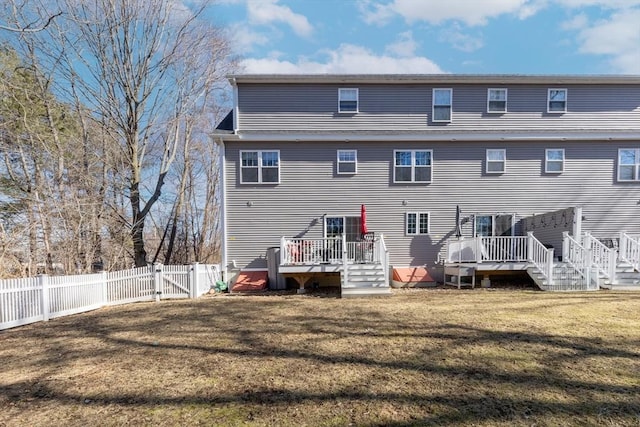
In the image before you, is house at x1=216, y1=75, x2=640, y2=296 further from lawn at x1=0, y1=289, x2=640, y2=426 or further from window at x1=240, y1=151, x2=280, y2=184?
lawn at x1=0, y1=289, x2=640, y2=426

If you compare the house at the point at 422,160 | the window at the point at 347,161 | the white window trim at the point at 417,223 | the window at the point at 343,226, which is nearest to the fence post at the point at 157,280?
the house at the point at 422,160

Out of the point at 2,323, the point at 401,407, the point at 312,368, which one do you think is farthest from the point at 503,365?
the point at 2,323

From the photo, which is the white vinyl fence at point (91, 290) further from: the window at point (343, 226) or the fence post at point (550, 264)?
the fence post at point (550, 264)

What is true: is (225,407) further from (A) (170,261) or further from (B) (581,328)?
(A) (170,261)

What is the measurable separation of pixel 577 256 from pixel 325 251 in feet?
26.5

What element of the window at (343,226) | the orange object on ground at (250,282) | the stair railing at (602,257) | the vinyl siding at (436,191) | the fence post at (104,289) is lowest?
the orange object on ground at (250,282)

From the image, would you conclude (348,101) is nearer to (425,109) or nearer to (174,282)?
(425,109)

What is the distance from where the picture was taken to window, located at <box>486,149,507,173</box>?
42.3 feet

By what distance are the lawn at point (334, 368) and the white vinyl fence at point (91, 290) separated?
1.45 feet

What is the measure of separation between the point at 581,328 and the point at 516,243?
615 centimetres

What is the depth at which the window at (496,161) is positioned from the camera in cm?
1291

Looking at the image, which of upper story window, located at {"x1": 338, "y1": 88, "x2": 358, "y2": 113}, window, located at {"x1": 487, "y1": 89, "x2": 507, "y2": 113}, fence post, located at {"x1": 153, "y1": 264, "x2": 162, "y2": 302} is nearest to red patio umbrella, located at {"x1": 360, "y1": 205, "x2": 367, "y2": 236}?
Result: upper story window, located at {"x1": 338, "y1": 88, "x2": 358, "y2": 113}

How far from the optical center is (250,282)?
1205 cm

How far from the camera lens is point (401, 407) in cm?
320
